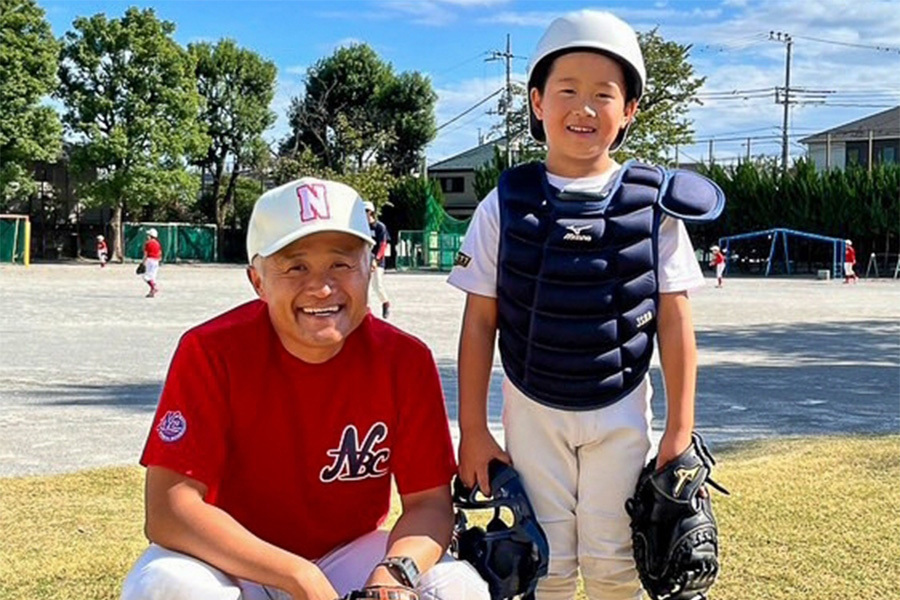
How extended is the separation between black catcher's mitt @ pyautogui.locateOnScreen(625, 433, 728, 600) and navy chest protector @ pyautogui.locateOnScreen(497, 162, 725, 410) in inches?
10.4

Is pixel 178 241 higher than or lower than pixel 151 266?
higher

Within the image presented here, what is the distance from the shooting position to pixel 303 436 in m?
2.71

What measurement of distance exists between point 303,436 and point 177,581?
48 cm

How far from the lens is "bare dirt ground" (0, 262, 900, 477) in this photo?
734cm

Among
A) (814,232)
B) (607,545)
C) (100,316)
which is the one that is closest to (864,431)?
(607,545)

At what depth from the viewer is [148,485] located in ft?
8.65

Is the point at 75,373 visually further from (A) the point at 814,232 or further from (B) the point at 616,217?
(A) the point at 814,232

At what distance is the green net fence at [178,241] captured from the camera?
163ft

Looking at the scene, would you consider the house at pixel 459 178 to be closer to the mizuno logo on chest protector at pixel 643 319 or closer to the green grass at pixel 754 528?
the green grass at pixel 754 528

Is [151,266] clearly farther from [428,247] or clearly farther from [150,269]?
[428,247]

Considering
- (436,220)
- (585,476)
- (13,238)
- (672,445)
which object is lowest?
(585,476)

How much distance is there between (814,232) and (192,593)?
43.7 metres

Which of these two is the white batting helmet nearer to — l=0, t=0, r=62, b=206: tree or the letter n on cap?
the letter n on cap

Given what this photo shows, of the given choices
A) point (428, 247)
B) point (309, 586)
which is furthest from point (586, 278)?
point (428, 247)
